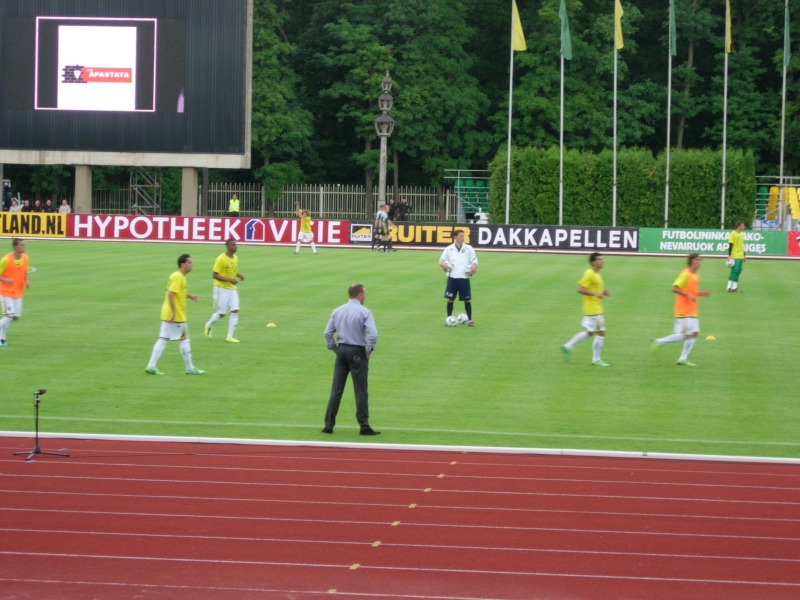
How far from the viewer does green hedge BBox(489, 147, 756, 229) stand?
5431cm

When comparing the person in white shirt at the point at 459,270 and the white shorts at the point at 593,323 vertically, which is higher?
the person in white shirt at the point at 459,270

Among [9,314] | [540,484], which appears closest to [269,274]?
[9,314]

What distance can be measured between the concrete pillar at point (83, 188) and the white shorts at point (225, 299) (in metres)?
34.4

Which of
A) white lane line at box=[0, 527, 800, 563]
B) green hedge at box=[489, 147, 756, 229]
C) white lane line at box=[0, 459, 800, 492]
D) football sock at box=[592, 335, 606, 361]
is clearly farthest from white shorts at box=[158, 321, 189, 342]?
green hedge at box=[489, 147, 756, 229]

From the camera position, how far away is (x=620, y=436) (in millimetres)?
13148

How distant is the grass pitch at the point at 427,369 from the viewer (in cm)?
1348

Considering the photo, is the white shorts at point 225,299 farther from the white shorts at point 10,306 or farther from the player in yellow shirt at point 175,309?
the white shorts at point 10,306

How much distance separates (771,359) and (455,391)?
239 inches

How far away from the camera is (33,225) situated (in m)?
46.4

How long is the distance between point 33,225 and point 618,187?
28.0 m

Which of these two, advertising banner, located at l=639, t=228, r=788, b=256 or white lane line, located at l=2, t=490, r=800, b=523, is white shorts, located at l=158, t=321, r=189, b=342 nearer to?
white lane line, located at l=2, t=490, r=800, b=523

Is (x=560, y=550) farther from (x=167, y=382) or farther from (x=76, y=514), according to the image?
(x=167, y=382)

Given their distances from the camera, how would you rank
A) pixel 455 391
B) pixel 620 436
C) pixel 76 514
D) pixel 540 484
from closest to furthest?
pixel 76 514 < pixel 540 484 < pixel 620 436 < pixel 455 391

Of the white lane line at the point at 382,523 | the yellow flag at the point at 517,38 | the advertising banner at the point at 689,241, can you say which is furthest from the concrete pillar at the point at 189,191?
the white lane line at the point at 382,523
